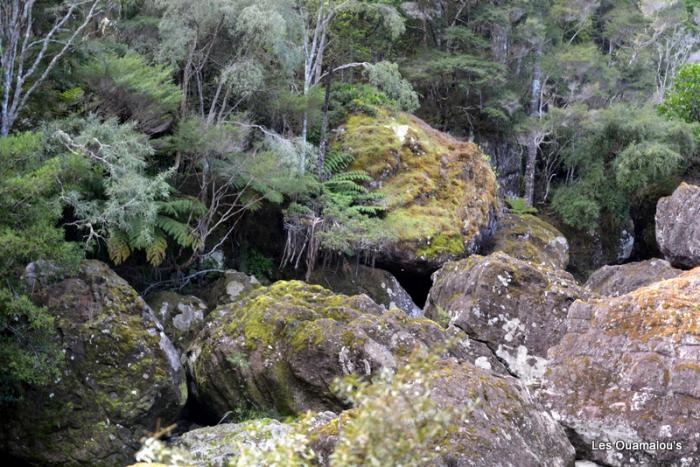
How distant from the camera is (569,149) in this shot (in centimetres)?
2617

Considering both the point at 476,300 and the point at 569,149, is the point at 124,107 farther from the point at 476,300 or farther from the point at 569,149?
the point at 569,149

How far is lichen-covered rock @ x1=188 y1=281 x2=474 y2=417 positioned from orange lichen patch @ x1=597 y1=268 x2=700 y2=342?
7.37 feet

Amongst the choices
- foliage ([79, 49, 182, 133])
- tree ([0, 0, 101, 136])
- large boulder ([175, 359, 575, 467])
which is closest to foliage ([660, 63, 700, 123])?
foliage ([79, 49, 182, 133])

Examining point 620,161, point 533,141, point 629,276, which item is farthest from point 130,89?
point 620,161

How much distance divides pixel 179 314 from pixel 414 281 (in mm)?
6868

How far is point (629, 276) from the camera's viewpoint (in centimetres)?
1708

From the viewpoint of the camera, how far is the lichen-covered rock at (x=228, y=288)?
1454cm

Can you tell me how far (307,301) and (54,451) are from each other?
3970 mm

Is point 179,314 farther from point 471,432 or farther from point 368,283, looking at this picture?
point 471,432

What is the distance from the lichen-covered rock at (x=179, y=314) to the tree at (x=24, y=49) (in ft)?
12.5

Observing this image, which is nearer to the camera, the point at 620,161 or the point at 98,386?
the point at 98,386

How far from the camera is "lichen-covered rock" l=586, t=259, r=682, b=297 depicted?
54.2 ft

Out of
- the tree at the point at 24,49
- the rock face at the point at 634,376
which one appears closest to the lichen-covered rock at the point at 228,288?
the tree at the point at 24,49

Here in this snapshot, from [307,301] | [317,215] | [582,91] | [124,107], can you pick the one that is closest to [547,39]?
[582,91]
